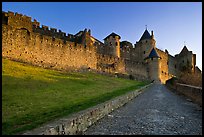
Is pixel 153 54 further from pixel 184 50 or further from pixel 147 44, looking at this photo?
pixel 184 50

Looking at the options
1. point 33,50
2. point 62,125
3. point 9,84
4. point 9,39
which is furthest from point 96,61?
point 62,125

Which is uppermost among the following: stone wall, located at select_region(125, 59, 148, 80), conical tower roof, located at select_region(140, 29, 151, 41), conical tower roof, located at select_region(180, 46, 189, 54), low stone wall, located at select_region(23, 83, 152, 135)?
conical tower roof, located at select_region(140, 29, 151, 41)

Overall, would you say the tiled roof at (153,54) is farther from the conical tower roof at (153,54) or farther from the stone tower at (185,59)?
the stone tower at (185,59)

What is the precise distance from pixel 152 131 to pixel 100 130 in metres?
1.27

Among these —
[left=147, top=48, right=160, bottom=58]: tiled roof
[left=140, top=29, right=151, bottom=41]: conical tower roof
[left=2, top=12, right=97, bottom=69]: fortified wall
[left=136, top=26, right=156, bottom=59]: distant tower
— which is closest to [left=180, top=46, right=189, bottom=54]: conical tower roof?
[left=136, top=26, right=156, bottom=59]: distant tower

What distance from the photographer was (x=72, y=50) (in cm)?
3419

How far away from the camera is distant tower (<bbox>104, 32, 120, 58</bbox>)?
1895 inches

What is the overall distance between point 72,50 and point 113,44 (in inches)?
635

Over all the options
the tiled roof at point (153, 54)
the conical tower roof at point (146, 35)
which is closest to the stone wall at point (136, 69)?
the tiled roof at point (153, 54)

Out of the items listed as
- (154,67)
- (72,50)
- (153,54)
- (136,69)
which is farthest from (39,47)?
(153,54)

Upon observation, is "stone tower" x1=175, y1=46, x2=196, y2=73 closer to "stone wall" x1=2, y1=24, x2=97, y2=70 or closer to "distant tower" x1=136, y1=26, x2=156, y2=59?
"distant tower" x1=136, y1=26, x2=156, y2=59

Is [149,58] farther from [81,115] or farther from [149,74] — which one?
[81,115]

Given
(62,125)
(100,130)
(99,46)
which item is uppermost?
(99,46)

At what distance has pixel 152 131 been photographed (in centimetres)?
582
